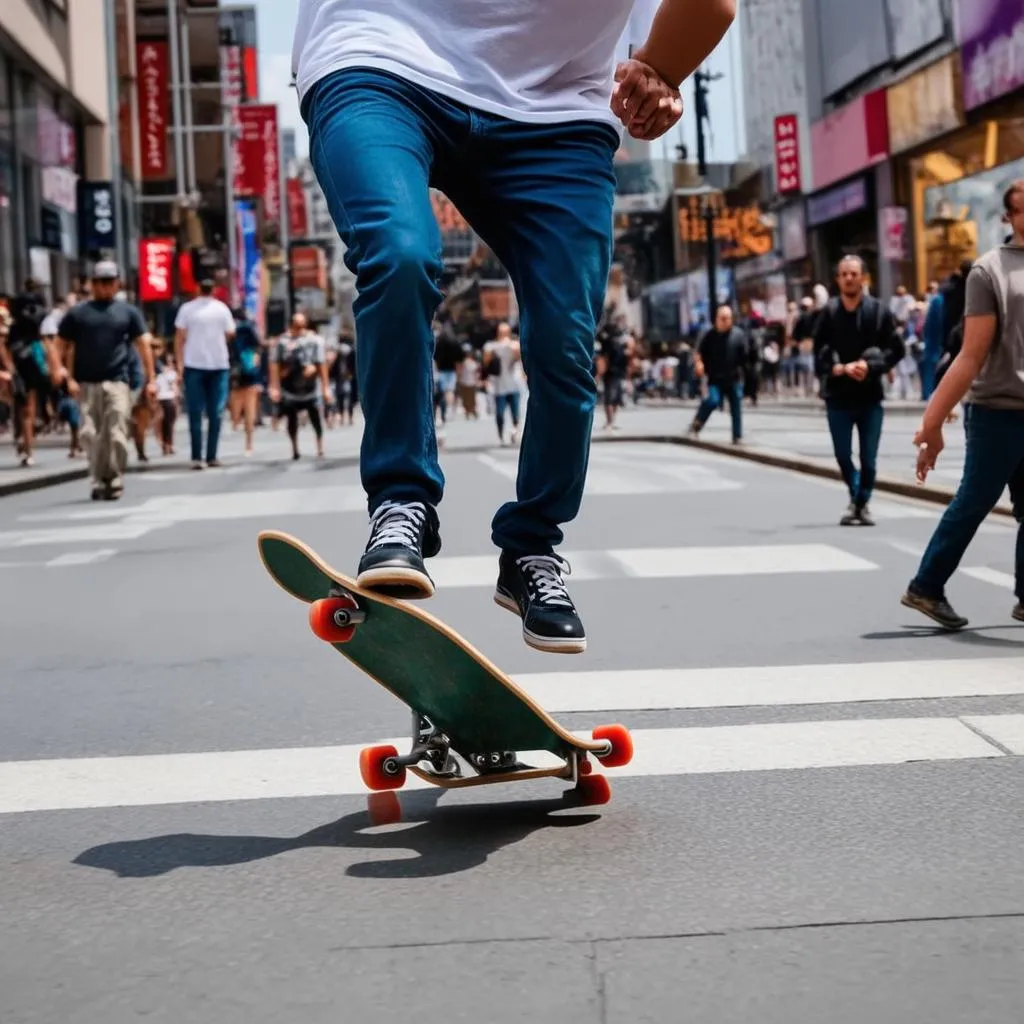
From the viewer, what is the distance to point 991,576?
29.1ft

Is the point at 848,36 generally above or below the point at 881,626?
above

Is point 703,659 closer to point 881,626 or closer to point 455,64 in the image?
point 881,626

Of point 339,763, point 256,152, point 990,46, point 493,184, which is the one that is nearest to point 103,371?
point 339,763

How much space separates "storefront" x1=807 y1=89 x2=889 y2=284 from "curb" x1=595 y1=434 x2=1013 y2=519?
1835 cm

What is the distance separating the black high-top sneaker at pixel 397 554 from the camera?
10.9ft

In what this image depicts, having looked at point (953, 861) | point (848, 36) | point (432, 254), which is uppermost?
point (848, 36)

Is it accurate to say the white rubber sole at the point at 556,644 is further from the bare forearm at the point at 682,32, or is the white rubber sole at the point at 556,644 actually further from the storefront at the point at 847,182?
the storefront at the point at 847,182

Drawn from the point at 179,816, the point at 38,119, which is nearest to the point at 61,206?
the point at 38,119

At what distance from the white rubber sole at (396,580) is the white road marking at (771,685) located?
191 cm

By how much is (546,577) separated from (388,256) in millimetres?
796

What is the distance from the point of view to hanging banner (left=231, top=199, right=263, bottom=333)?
68.1m

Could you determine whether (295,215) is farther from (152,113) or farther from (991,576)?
(991,576)

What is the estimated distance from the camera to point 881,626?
7.09 metres

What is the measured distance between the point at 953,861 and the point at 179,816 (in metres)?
1.55
